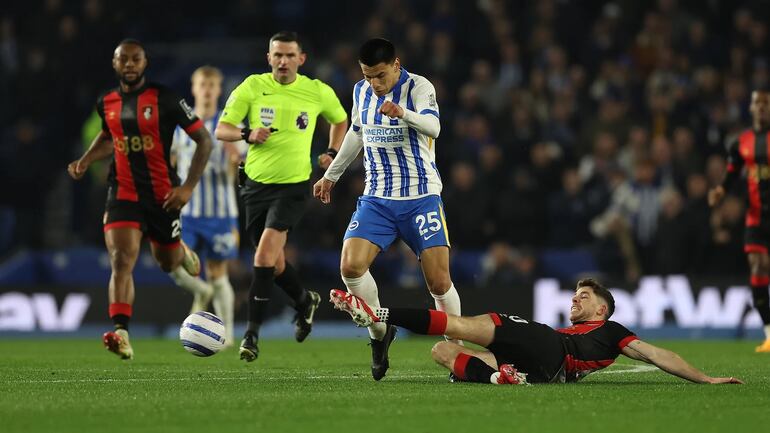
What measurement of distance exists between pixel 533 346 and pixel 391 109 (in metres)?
1.56

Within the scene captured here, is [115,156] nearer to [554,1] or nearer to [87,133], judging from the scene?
[87,133]

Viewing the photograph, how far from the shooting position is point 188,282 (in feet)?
39.2

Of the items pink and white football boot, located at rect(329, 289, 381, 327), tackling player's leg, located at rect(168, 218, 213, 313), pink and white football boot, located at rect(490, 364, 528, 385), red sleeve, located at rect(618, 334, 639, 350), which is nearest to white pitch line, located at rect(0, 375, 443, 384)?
pink and white football boot, located at rect(490, 364, 528, 385)

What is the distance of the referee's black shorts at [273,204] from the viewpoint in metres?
10.4

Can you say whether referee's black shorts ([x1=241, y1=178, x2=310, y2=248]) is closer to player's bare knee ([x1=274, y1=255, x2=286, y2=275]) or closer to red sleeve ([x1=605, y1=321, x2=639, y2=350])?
player's bare knee ([x1=274, y1=255, x2=286, y2=275])

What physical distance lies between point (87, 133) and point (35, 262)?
2.15 m

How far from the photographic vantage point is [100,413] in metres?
6.25

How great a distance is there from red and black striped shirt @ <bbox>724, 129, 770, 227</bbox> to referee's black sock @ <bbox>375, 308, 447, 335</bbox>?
6.60 m

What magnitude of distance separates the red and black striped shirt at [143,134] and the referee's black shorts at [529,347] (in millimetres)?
3274

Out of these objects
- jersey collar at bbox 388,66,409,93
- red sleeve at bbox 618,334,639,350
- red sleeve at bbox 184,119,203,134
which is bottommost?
red sleeve at bbox 618,334,639,350

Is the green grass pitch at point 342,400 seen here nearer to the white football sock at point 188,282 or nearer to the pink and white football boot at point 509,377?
the pink and white football boot at point 509,377

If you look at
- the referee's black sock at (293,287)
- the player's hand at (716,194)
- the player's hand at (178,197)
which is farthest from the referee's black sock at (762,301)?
the player's hand at (178,197)

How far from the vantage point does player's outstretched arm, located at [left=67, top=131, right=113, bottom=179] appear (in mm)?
10188

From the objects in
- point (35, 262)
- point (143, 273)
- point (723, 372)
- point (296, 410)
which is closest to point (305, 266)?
point (143, 273)
